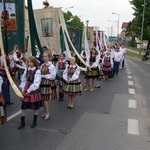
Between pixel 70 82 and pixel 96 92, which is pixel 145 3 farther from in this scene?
pixel 70 82

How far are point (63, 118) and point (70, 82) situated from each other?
122 centimetres

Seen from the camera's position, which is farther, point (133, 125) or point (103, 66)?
point (103, 66)

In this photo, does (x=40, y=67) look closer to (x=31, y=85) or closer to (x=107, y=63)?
(x=31, y=85)

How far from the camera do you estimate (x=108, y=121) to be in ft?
20.6

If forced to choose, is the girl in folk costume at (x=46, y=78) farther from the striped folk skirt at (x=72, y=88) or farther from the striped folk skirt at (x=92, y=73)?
the striped folk skirt at (x=92, y=73)

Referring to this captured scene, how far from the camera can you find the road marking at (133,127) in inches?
220

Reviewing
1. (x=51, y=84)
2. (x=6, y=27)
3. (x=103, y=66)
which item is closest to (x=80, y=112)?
(x=51, y=84)

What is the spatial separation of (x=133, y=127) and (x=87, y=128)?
1.00 metres

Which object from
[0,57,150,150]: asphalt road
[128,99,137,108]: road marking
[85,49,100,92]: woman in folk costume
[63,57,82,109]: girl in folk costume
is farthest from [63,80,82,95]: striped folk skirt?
[85,49,100,92]: woman in folk costume

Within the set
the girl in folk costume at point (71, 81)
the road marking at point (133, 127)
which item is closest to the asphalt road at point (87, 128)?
the road marking at point (133, 127)

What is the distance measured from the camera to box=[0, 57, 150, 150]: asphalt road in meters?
4.88

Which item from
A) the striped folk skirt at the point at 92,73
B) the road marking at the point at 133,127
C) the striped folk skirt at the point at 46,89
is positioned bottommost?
the road marking at the point at 133,127

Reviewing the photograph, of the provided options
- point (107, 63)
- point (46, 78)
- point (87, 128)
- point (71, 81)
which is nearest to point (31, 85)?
point (46, 78)

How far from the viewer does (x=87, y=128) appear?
19.0 feet
